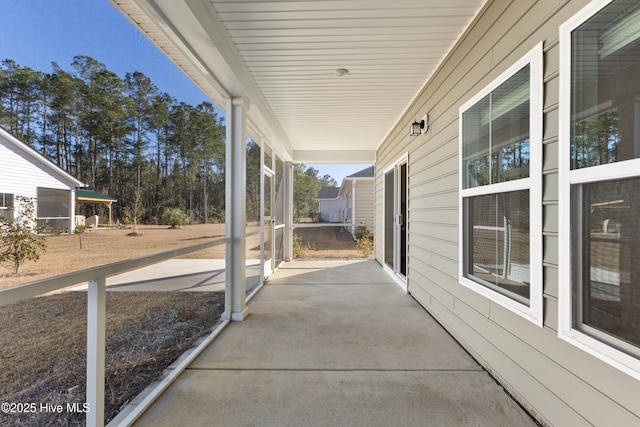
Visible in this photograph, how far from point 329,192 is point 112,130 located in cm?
1415

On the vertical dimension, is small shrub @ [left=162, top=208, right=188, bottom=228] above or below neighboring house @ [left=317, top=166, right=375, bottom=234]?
below

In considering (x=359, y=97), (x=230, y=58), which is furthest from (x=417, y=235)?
(x=230, y=58)

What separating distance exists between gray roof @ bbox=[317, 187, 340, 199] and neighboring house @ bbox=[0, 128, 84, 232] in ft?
45.5

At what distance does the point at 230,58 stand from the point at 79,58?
63.5 inches

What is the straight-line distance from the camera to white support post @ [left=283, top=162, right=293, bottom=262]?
24.5 feet

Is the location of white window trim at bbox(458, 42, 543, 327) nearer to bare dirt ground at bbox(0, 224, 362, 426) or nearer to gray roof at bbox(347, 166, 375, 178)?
bare dirt ground at bbox(0, 224, 362, 426)

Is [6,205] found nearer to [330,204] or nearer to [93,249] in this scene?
[93,249]

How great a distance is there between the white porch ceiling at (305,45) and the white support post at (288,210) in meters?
2.95

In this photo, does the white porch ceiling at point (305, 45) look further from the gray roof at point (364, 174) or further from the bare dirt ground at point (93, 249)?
the gray roof at point (364, 174)

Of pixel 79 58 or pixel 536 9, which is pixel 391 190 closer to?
pixel 536 9


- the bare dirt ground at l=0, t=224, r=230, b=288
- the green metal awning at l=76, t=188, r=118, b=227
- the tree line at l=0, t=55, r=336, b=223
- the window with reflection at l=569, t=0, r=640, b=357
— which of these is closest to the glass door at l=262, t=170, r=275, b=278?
the tree line at l=0, t=55, r=336, b=223

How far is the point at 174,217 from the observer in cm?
212

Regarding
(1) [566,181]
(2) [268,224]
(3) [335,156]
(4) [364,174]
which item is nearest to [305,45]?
(1) [566,181]

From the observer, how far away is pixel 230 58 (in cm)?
271
